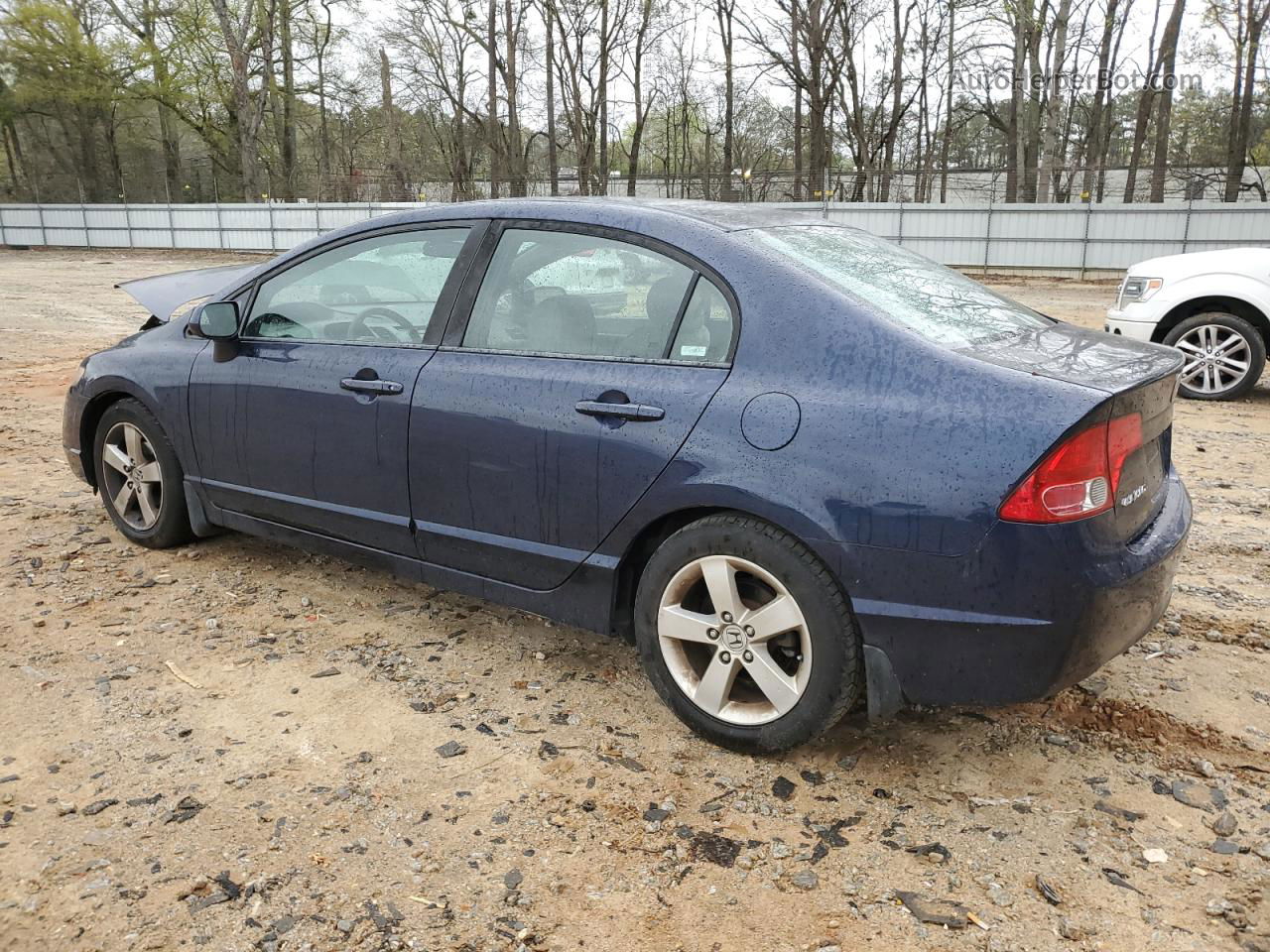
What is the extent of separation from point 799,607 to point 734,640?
249 mm

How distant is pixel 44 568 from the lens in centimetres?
445

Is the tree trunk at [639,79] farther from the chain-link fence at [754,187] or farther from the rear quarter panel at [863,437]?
the rear quarter panel at [863,437]

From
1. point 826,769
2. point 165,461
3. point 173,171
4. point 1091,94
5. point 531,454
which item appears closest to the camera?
point 826,769

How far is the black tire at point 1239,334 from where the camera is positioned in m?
7.95

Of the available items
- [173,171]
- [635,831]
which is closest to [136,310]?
[635,831]

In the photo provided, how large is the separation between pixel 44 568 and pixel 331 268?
2.00 metres

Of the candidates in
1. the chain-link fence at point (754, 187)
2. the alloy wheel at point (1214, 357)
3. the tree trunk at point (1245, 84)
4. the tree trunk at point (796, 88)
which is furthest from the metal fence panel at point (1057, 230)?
the alloy wheel at point (1214, 357)

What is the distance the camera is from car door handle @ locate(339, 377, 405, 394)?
345cm

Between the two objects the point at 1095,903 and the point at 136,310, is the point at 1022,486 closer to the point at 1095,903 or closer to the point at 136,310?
the point at 1095,903

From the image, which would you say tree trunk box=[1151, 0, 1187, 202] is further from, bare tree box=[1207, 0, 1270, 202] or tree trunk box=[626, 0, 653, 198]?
tree trunk box=[626, 0, 653, 198]

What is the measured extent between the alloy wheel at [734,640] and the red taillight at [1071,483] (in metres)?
0.65

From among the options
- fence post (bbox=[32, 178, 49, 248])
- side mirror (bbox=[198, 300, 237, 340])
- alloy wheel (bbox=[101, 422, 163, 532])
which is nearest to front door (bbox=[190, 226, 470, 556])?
side mirror (bbox=[198, 300, 237, 340])

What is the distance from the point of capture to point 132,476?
15.0 feet

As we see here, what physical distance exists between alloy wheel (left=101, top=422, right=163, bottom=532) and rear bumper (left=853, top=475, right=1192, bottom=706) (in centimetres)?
346
